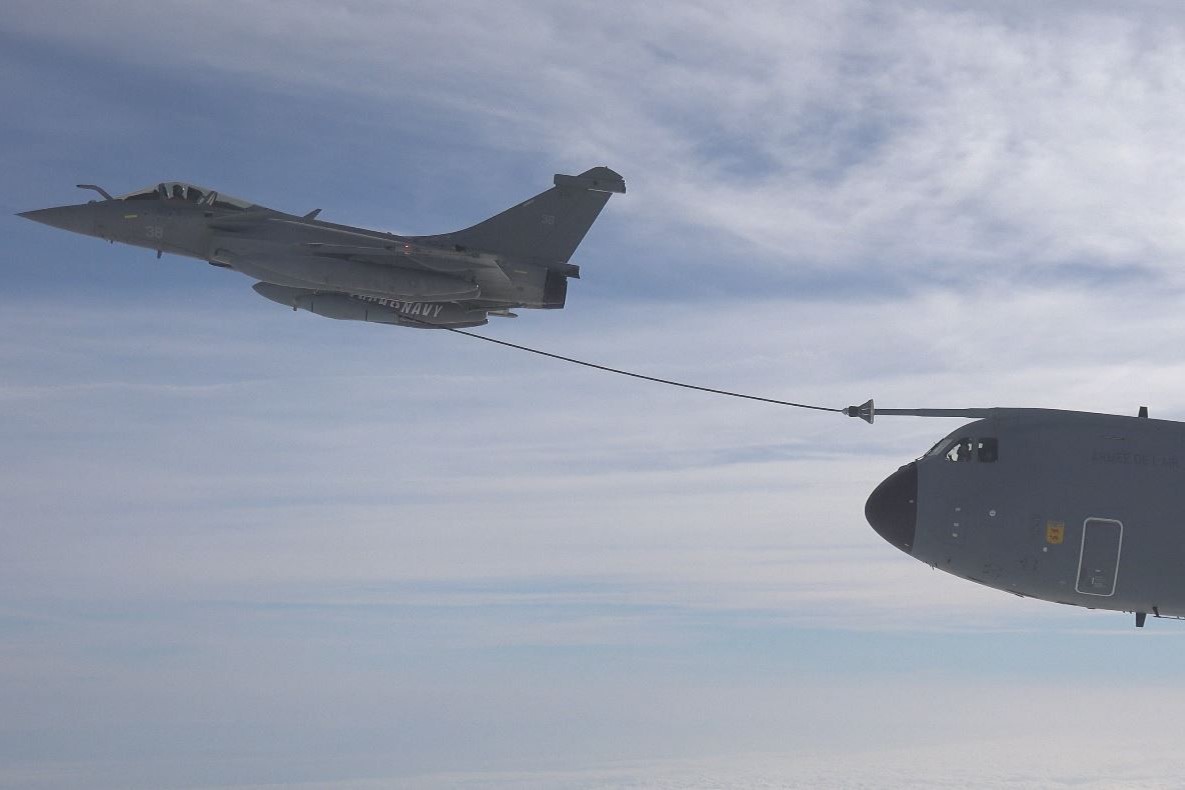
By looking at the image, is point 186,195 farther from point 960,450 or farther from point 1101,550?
point 1101,550

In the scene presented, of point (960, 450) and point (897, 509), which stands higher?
point (960, 450)

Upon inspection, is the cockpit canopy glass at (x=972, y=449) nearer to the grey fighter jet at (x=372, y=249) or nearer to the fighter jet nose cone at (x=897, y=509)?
the fighter jet nose cone at (x=897, y=509)

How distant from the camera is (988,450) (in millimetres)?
24906

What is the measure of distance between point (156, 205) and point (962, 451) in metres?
29.1

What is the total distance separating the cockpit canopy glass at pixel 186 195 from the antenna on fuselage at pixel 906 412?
23717 millimetres

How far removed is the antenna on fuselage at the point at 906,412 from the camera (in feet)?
85.3

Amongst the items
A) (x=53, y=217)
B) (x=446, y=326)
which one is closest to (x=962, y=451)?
(x=446, y=326)

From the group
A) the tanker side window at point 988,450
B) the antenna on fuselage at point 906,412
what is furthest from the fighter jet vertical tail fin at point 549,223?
the tanker side window at point 988,450

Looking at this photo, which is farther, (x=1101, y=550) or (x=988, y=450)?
(x=988, y=450)

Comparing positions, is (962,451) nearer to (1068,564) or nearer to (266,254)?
(1068,564)

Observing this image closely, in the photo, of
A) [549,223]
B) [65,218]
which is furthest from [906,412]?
[65,218]

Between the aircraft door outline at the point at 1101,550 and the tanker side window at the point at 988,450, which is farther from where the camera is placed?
the tanker side window at the point at 988,450

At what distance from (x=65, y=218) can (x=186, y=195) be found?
4215mm

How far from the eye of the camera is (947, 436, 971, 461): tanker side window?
25062 millimetres
